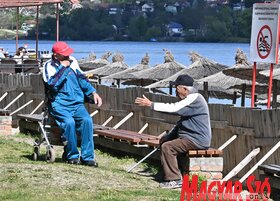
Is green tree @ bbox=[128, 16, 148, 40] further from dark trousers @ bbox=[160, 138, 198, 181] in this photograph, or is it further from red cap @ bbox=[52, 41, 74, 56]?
dark trousers @ bbox=[160, 138, 198, 181]

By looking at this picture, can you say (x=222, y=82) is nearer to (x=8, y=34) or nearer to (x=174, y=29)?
(x=8, y=34)

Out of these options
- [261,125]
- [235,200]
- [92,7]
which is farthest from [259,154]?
[92,7]

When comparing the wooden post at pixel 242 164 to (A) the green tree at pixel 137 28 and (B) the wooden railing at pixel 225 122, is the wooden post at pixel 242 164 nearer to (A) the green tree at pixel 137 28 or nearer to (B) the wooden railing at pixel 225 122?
(B) the wooden railing at pixel 225 122

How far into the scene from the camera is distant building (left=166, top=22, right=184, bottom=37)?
143 metres

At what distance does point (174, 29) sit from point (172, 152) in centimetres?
13497

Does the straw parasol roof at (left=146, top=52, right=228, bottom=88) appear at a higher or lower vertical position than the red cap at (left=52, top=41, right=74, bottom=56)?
lower

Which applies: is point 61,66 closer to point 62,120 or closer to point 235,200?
point 62,120

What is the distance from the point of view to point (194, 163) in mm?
12570

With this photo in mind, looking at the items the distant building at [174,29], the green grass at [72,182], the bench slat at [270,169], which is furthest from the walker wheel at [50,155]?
the distant building at [174,29]

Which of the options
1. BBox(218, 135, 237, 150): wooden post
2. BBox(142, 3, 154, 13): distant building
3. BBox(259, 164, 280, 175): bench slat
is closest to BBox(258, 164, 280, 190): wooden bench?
BBox(259, 164, 280, 175): bench slat

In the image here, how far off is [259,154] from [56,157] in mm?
2762

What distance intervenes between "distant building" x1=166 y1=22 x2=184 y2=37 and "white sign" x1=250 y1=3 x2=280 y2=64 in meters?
127

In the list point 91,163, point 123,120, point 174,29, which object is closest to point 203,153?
point 91,163

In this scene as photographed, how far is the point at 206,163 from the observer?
41.4 feet
